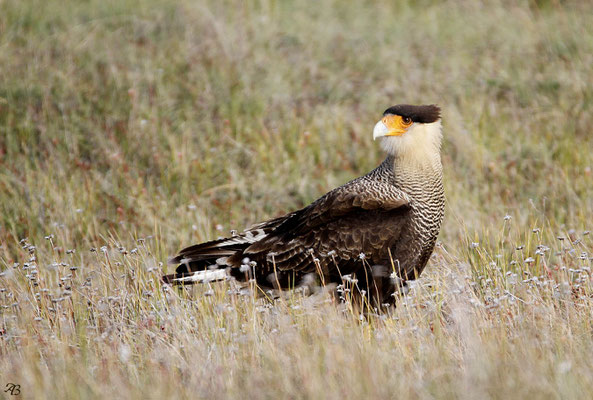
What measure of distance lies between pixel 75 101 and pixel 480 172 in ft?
12.1

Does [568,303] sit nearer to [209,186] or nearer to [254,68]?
[209,186]

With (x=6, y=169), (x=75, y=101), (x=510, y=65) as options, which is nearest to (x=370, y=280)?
(x=6, y=169)

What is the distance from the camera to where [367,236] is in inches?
172

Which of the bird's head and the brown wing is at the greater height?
the bird's head

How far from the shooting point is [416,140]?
4.57 metres

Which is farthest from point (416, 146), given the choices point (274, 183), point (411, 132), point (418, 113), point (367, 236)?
point (274, 183)

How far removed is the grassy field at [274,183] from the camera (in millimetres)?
3240

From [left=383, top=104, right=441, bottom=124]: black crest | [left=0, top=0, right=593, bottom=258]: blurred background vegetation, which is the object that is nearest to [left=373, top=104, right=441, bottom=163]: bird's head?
[left=383, top=104, right=441, bottom=124]: black crest

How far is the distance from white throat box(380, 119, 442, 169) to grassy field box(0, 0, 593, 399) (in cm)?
38

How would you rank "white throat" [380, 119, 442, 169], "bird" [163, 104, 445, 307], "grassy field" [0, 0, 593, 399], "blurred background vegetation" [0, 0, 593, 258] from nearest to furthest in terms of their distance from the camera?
"grassy field" [0, 0, 593, 399] < "bird" [163, 104, 445, 307] < "white throat" [380, 119, 442, 169] < "blurred background vegetation" [0, 0, 593, 258]

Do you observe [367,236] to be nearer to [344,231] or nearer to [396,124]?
[344,231]

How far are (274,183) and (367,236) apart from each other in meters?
2.34

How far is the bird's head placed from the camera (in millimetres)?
4559

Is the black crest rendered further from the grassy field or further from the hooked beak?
the grassy field
